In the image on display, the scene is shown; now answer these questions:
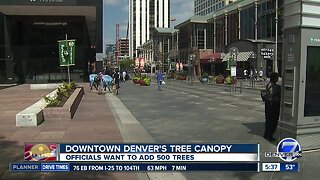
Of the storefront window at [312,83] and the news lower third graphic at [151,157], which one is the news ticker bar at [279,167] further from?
the storefront window at [312,83]

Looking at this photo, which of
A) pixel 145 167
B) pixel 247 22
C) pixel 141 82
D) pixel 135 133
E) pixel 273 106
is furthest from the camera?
pixel 247 22

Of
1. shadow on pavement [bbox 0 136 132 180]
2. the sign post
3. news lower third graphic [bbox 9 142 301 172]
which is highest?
the sign post

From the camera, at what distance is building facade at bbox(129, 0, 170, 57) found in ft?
484

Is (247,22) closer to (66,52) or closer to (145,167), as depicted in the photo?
(66,52)

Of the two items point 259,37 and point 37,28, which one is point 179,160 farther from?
point 259,37

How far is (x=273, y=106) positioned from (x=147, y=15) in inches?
5780

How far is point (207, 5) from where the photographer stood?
498 feet

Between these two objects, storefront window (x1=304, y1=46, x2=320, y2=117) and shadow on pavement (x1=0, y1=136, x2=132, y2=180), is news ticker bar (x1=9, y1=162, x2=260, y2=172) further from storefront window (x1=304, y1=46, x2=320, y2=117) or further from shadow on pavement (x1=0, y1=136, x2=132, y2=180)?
storefront window (x1=304, y1=46, x2=320, y2=117)

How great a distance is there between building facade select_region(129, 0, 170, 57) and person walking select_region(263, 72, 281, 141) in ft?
458

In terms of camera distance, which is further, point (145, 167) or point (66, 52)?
point (66, 52)

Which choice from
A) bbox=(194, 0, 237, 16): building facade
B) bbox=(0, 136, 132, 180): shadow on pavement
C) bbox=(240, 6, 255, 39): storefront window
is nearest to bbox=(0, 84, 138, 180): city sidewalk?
bbox=(0, 136, 132, 180): shadow on pavement

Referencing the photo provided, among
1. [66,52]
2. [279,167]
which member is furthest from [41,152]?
[66,52]

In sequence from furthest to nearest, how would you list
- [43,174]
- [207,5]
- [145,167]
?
[207,5] < [43,174] < [145,167]

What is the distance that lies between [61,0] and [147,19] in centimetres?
11855
